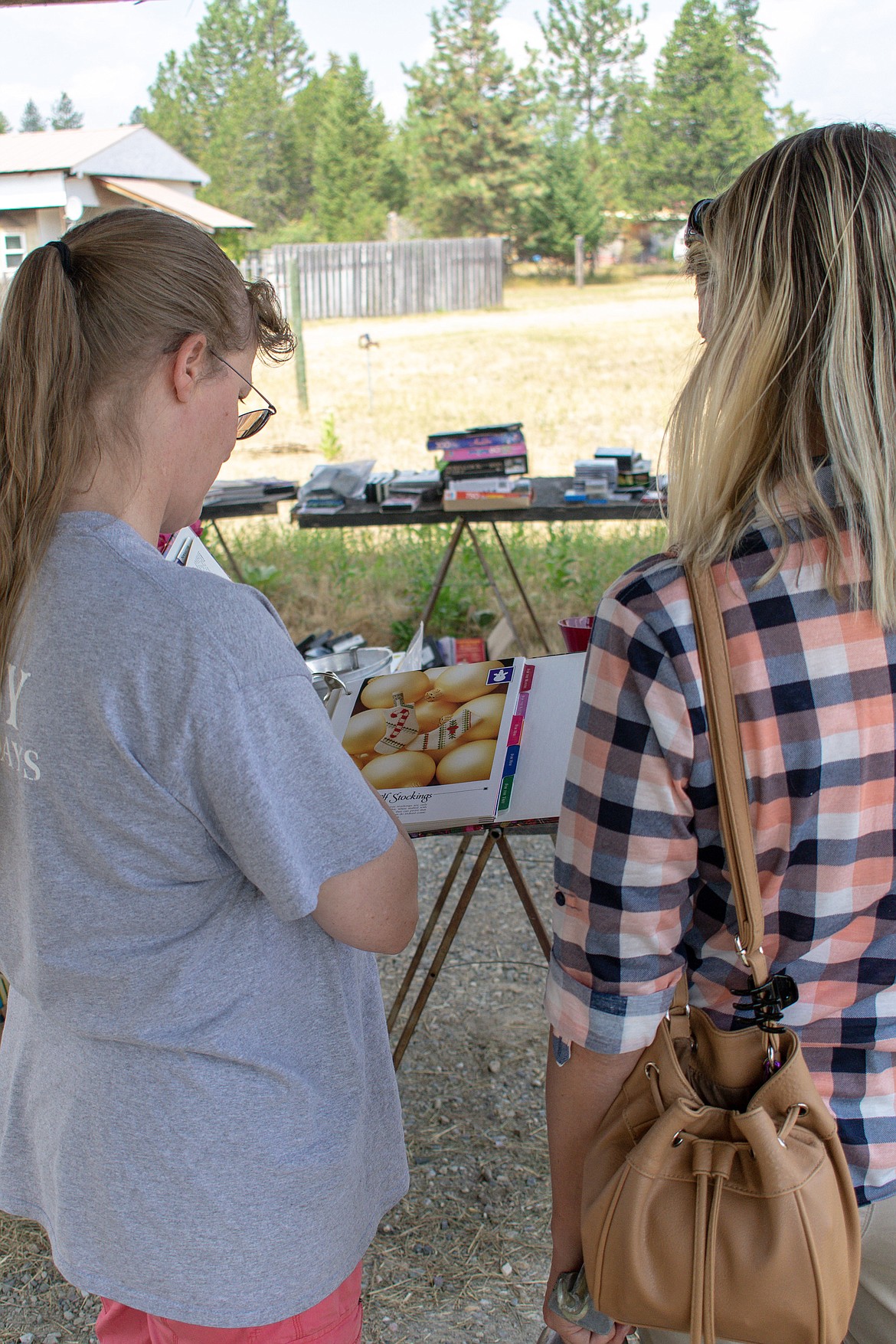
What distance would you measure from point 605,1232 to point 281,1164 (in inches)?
13.1

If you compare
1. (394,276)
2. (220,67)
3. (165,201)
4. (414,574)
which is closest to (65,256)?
(414,574)

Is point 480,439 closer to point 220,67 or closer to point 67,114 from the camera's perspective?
point 220,67

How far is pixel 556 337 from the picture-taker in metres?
18.0

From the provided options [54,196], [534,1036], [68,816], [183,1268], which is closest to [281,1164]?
[183,1268]

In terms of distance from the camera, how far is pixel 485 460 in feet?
15.5

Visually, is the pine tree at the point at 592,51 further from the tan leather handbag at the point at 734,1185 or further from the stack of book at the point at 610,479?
the tan leather handbag at the point at 734,1185

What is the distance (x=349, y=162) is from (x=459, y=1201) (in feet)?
111

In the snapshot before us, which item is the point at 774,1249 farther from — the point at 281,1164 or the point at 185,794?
the point at 185,794

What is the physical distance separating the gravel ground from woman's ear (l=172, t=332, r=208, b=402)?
70.5 inches

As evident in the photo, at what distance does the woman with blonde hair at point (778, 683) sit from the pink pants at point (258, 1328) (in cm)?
41

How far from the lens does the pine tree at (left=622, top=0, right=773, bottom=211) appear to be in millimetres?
23812

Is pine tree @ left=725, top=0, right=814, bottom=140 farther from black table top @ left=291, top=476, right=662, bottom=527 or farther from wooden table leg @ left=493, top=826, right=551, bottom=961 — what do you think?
wooden table leg @ left=493, top=826, right=551, bottom=961

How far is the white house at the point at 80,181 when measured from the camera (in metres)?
7.02

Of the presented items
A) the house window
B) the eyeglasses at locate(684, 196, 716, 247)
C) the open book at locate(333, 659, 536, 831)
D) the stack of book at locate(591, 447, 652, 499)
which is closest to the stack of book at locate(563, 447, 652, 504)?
the stack of book at locate(591, 447, 652, 499)
